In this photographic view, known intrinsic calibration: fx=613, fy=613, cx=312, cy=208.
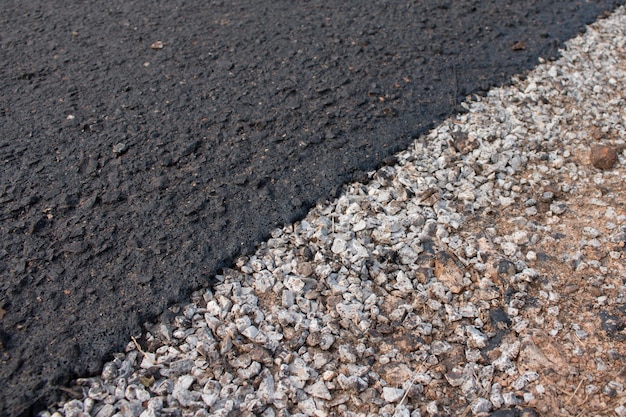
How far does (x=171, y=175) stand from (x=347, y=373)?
1.20m

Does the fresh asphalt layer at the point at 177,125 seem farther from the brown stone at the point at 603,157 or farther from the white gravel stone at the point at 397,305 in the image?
the brown stone at the point at 603,157

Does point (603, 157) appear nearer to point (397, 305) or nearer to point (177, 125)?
point (397, 305)

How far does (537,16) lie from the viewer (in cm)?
426

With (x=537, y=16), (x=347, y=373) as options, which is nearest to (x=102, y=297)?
(x=347, y=373)

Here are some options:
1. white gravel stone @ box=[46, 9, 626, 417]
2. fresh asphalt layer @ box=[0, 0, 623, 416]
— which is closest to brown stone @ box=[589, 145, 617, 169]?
white gravel stone @ box=[46, 9, 626, 417]

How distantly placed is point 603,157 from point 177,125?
215cm

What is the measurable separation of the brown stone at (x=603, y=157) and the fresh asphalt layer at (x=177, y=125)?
0.76m

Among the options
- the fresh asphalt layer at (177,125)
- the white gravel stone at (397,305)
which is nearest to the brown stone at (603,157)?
the white gravel stone at (397,305)

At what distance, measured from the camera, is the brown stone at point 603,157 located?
3123mm

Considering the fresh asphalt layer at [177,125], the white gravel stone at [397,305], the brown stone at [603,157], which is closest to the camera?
the white gravel stone at [397,305]

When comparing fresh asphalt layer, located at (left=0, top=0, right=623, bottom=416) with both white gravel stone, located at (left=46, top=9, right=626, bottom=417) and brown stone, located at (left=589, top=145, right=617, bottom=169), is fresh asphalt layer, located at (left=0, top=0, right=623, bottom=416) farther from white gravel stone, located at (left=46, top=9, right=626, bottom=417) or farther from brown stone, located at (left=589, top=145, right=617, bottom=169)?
brown stone, located at (left=589, top=145, right=617, bottom=169)

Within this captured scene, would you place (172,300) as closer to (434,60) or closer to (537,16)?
(434,60)

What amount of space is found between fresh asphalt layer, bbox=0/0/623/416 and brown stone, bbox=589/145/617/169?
0.76m

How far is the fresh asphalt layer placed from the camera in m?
2.29
